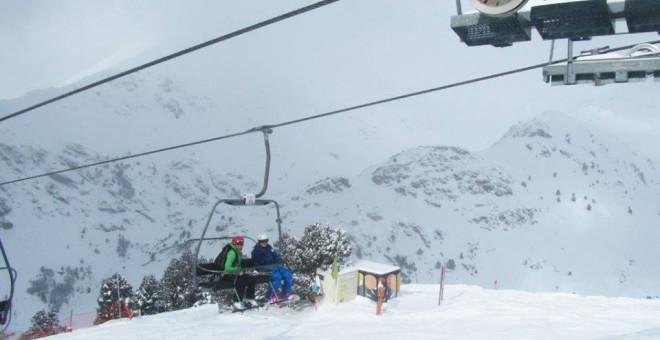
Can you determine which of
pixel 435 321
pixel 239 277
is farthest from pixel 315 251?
pixel 239 277

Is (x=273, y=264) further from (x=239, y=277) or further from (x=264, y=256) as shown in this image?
(x=239, y=277)

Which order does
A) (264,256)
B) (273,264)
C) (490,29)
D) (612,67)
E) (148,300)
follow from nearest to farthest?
(490,29), (612,67), (273,264), (264,256), (148,300)

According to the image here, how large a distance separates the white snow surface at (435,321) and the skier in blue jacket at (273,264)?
10.0 metres

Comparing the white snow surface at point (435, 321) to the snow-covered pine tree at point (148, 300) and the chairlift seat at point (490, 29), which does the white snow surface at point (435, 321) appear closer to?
the chairlift seat at point (490, 29)

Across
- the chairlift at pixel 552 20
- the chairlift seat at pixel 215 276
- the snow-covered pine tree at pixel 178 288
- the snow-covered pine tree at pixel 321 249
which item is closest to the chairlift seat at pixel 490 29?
the chairlift at pixel 552 20

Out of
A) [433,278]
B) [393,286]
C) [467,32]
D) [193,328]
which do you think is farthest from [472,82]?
[433,278]

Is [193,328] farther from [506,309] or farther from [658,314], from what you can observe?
[658,314]

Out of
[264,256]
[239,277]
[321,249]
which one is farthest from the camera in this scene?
[321,249]

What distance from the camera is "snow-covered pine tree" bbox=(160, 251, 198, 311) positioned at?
57.3 m

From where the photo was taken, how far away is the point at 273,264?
1281 centimetres

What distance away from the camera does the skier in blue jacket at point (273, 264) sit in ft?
42.2

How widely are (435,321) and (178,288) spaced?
125 feet

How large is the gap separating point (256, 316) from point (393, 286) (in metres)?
11.4

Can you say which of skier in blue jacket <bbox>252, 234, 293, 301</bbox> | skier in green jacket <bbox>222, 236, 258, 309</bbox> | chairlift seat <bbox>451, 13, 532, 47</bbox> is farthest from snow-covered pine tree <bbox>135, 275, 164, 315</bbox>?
chairlift seat <bbox>451, 13, 532, 47</bbox>
